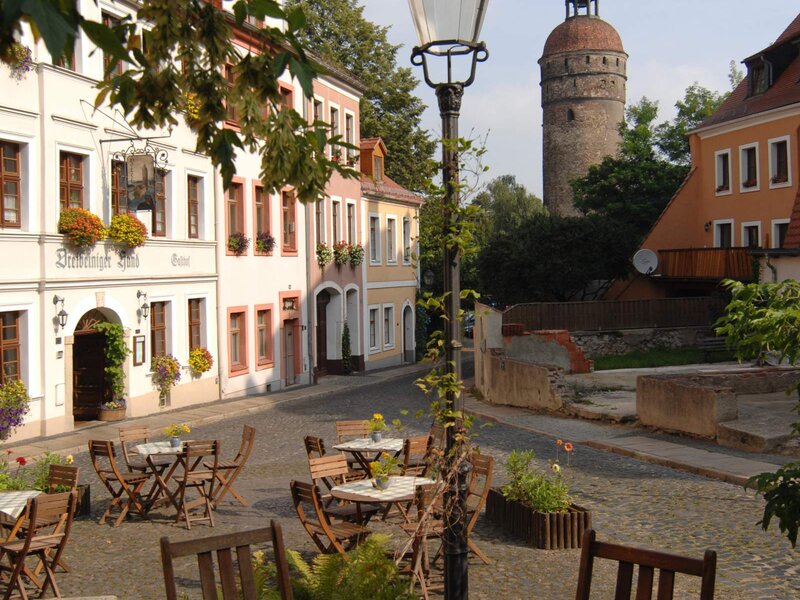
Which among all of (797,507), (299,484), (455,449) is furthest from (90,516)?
(797,507)

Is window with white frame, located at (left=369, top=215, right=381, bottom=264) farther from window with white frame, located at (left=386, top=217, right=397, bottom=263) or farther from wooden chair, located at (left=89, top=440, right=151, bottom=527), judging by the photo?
wooden chair, located at (left=89, top=440, right=151, bottom=527)

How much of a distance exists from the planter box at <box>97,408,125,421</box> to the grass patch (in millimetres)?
15848

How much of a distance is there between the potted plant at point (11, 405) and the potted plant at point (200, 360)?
671 cm

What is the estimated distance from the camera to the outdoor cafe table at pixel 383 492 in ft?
29.4

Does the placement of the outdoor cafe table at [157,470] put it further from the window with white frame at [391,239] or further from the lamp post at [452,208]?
the window with white frame at [391,239]

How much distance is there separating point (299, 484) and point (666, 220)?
3538cm

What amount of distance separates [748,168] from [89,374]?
89.0 feet

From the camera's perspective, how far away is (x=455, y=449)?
233 inches

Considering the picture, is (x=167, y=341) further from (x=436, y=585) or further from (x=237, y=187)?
(x=436, y=585)

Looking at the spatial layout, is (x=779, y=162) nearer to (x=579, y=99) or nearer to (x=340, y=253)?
(x=340, y=253)

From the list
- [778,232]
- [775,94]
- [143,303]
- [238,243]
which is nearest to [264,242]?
[238,243]

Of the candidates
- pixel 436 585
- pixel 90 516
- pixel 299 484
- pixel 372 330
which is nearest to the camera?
pixel 436 585

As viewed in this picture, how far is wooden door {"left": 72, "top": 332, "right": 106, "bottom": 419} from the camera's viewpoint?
73.3 ft

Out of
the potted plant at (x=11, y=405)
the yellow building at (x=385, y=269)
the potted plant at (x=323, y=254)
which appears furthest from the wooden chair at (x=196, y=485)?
the yellow building at (x=385, y=269)
